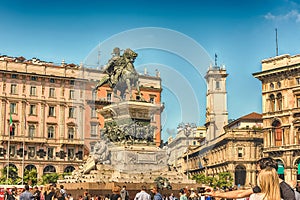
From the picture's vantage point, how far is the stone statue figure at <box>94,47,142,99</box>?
2966 centimetres

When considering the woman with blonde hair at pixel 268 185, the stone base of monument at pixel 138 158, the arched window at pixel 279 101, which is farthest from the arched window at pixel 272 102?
the woman with blonde hair at pixel 268 185

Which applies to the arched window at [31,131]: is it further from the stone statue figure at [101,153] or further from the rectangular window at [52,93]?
the stone statue figure at [101,153]

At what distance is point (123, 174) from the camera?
87.2ft

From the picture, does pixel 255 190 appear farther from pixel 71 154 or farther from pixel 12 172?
pixel 71 154

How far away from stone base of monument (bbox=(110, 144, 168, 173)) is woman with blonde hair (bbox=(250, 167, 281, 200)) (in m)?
21.3

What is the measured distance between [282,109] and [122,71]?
135ft

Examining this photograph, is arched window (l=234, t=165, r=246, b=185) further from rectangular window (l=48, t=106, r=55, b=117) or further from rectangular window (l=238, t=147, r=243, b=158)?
rectangular window (l=48, t=106, r=55, b=117)

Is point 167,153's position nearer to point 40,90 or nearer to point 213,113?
point 40,90

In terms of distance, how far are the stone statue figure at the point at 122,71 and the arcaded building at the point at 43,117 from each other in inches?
1586

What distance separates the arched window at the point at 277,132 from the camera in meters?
67.1

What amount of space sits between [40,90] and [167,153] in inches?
1953

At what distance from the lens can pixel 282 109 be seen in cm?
6681

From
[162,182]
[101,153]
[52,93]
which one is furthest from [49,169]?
[162,182]

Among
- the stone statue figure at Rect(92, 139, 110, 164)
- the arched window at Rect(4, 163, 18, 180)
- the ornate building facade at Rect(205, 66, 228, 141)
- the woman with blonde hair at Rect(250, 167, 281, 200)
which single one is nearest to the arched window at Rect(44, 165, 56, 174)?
the arched window at Rect(4, 163, 18, 180)
